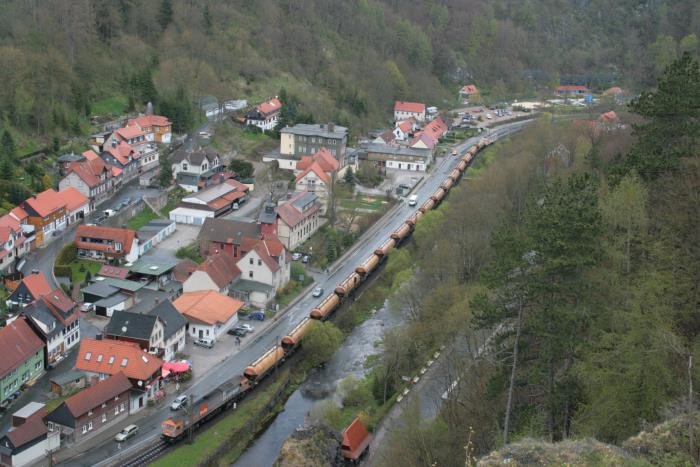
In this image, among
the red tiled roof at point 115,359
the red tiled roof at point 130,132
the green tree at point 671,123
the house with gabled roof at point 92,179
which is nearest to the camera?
the green tree at point 671,123

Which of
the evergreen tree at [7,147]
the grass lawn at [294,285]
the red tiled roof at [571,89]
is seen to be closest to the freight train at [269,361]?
the grass lawn at [294,285]

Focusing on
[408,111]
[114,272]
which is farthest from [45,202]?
[408,111]

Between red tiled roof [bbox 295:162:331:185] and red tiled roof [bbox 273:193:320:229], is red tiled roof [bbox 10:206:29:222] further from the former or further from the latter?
red tiled roof [bbox 295:162:331:185]

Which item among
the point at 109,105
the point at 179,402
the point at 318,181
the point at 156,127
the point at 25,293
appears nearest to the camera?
the point at 179,402

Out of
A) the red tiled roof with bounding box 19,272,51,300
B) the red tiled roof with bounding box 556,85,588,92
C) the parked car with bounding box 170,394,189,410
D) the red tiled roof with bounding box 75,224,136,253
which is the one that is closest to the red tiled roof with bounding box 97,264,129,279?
the red tiled roof with bounding box 75,224,136,253

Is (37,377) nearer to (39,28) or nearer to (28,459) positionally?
(28,459)

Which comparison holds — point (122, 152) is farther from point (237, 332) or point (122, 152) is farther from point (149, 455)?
point (149, 455)

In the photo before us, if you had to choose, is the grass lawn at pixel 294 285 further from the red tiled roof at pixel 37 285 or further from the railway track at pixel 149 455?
the railway track at pixel 149 455
